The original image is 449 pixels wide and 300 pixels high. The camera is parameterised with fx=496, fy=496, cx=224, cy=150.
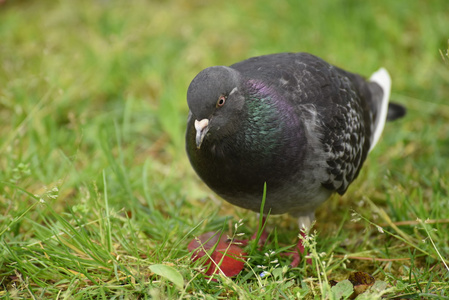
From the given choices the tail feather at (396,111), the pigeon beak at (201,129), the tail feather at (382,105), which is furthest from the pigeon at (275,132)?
the tail feather at (396,111)

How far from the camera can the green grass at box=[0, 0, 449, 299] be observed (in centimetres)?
362

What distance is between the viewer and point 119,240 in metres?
3.90

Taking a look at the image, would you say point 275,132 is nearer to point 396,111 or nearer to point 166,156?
point 396,111

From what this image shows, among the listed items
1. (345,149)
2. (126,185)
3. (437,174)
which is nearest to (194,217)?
(126,185)

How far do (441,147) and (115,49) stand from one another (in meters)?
4.25

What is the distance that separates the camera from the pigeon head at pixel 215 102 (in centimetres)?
331

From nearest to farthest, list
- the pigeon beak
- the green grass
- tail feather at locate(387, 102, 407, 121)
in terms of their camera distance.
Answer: the pigeon beak → the green grass → tail feather at locate(387, 102, 407, 121)

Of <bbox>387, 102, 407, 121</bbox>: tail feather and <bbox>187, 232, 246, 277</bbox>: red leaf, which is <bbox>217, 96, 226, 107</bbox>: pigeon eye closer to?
<bbox>187, 232, 246, 277</bbox>: red leaf

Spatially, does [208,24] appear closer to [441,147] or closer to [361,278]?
[441,147]

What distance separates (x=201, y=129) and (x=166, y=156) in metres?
2.60

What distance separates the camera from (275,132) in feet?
11.6

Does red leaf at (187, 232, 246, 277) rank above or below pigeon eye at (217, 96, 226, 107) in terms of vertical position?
below

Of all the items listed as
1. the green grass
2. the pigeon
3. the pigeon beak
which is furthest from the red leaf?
the pigeon beak

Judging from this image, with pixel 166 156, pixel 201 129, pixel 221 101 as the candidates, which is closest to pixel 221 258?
pixel 201 129
